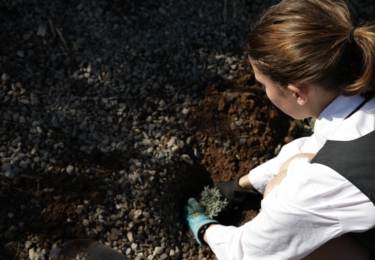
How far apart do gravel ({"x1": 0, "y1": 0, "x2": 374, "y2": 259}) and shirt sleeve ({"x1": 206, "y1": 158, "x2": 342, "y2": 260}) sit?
89cm

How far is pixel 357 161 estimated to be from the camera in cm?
158

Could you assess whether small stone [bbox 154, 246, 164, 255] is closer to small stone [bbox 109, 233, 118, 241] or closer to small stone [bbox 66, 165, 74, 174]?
small stone [bbox 109, 233, 118, 241]

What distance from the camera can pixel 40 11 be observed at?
3236 mm

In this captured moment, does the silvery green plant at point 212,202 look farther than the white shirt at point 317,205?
Yes

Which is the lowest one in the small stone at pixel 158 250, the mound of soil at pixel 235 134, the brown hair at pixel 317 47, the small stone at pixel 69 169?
the small stone at pixel 158 250

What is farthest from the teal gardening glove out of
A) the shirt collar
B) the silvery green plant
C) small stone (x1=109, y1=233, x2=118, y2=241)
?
the shirt collar

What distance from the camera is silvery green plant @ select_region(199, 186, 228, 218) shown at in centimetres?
277

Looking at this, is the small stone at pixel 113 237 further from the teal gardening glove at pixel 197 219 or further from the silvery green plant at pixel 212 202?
the silvery green plant at pixel 212 202

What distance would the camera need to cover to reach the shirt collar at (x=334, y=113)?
1.71m

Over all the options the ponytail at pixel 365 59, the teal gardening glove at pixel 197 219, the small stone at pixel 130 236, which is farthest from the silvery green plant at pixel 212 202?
the ponytail at pixel 365 59

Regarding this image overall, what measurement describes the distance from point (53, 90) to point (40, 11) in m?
0.70

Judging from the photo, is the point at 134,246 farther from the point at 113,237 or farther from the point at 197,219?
the point at 197,219

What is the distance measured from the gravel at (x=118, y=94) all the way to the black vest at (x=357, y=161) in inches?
52.7

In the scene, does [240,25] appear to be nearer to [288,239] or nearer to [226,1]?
[226,1]
